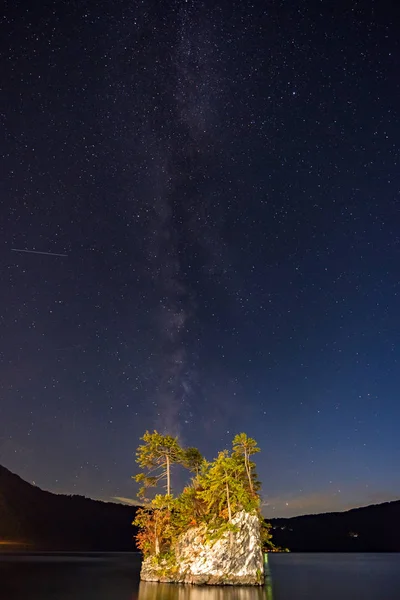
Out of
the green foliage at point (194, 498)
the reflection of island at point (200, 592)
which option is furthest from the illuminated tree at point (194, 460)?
the reflection of island at point (200, 592)

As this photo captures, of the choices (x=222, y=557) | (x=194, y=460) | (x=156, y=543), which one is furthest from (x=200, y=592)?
(x=194, y=460)

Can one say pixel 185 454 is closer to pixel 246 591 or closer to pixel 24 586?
pixel 246 591

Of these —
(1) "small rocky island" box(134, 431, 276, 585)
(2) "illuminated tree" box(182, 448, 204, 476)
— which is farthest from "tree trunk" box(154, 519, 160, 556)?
(2) "illuminated tree" box(182, 448, 204, 476)

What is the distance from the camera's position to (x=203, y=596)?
45438mm

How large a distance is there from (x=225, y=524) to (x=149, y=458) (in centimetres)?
1294

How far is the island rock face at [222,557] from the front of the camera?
5378 centimetres

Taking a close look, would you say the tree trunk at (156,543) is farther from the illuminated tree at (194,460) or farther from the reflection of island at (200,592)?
the illuminated tree at (194,460)

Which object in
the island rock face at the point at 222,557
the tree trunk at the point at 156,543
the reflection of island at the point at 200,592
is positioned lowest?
the reflection of island at the point at 200,592

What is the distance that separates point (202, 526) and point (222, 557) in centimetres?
389

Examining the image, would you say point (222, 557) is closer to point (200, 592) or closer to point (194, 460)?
point (200, 592)

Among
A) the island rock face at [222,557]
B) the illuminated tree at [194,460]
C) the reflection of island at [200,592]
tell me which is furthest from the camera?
the illuminated tree at [194,460]

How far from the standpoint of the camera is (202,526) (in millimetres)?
55938

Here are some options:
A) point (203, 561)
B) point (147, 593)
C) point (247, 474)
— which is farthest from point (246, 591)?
point (247, 474)

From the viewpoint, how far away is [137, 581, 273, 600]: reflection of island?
45.7 metres
